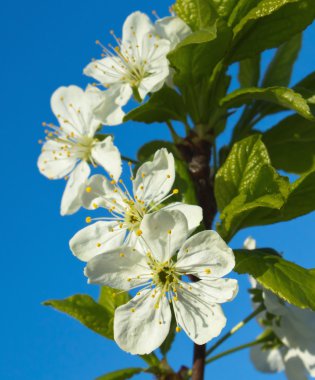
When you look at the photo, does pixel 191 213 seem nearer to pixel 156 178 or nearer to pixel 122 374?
pixel 156 178

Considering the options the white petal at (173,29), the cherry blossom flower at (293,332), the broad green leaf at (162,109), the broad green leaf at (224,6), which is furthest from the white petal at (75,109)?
the cherry blossom flower at (293,332)

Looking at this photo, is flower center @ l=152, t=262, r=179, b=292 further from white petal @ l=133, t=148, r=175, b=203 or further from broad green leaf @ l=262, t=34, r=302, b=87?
broad green leaf @ l=262, t=34, r=302, b=87

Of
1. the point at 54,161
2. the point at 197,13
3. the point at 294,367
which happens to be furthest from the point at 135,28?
the point at 294,367

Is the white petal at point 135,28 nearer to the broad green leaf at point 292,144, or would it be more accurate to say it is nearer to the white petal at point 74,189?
the white petal at point 74,189

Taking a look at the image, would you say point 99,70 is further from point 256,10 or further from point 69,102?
point 256,10

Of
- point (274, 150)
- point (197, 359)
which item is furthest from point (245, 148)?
point (197, 359)
